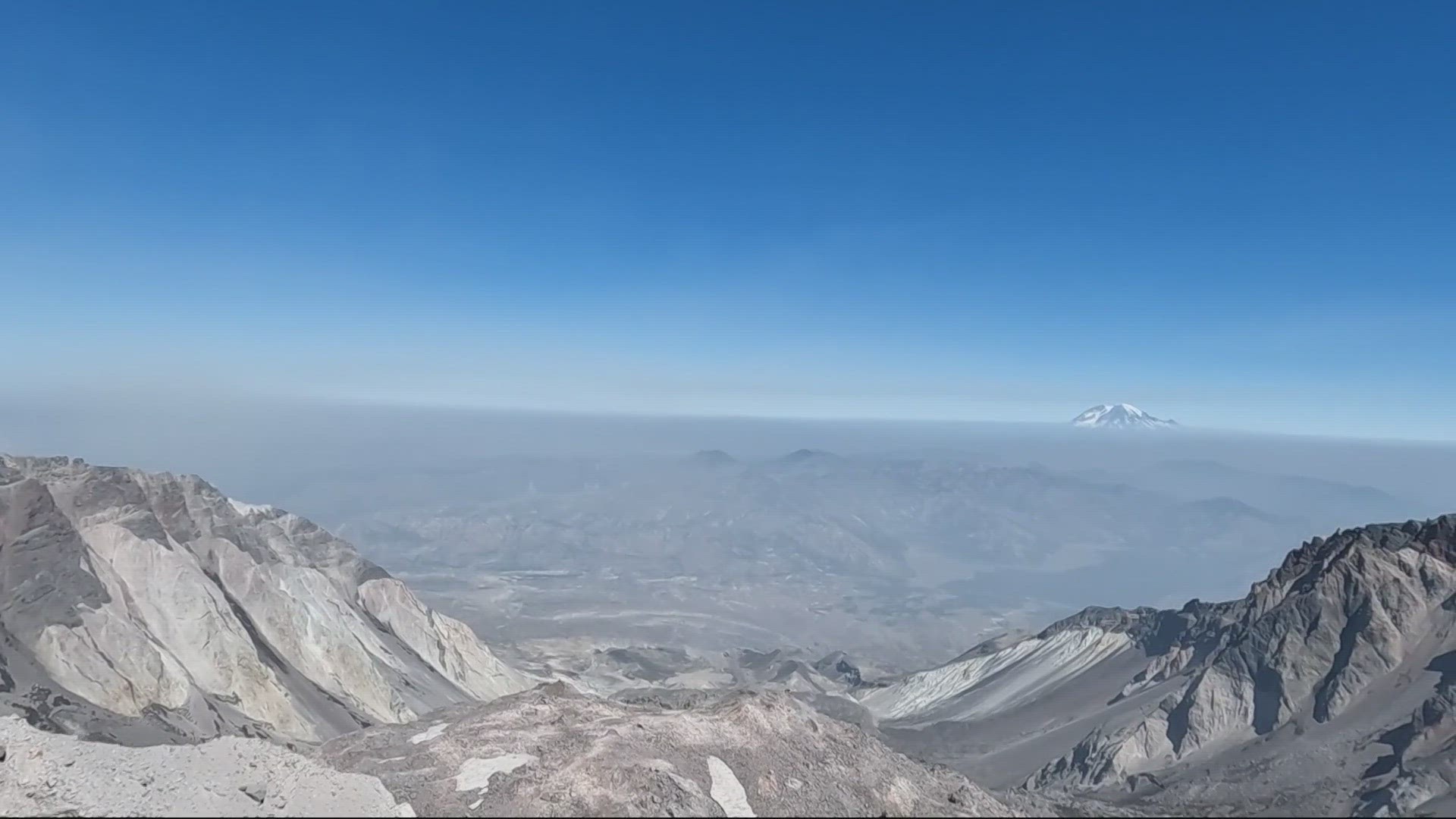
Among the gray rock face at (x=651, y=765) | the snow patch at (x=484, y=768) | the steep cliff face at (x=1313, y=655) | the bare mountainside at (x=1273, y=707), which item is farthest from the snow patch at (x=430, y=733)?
the steep cliff face at (x=1313, y=655)

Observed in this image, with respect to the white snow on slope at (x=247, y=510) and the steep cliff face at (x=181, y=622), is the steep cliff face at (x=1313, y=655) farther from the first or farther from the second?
the white snow on slope at (x=247, y=510)

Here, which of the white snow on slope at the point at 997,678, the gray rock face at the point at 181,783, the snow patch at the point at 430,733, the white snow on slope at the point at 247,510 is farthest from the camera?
the white snow on slope at the point at 247,510

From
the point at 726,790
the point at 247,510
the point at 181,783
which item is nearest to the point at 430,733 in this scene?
the point at 181,783

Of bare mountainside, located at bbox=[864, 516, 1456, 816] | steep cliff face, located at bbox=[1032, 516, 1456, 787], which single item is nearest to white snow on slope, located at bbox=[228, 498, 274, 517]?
bare mountainside, located at bbox=[864, 516, 1456, 816]

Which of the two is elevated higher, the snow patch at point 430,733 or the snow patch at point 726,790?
the snow patch at point 726,790

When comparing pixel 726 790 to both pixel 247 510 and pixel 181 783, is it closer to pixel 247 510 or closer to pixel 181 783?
pixel 181 783

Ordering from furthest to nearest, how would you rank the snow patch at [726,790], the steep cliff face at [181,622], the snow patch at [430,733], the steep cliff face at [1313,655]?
the steep cliff face at [1313,655] < the steep cliff face at [181,622] < the snow patch at [430,733] < the snow patch at [726,790]

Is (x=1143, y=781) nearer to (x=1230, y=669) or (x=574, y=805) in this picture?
(x=1230, y=669)
